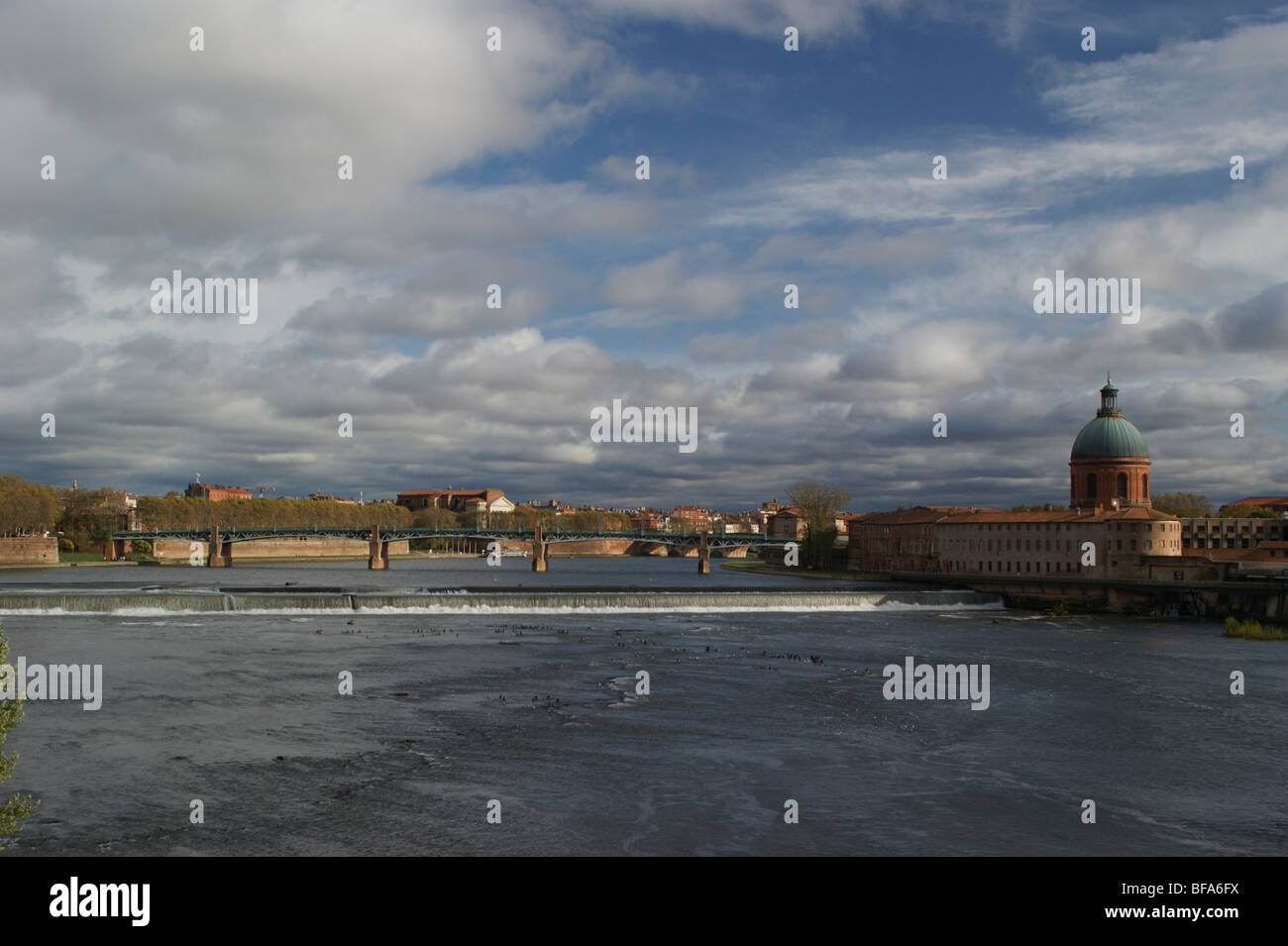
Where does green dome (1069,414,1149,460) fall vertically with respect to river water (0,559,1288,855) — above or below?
above

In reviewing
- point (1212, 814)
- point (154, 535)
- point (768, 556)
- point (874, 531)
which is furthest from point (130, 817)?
point (768, 556)

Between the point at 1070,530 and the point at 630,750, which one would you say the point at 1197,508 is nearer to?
the point at 1070,530

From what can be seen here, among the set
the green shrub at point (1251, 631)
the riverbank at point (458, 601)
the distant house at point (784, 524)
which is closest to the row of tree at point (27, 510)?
the riverbank at point (458, 601)

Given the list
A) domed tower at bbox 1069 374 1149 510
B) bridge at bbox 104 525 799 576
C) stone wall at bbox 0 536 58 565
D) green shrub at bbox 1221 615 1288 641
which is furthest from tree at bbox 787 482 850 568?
stone wall at bbox 0 536 58 565

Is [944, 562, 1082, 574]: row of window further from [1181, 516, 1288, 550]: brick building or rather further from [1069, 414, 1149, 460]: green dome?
[1181, 516, 1288, 550]: brick building

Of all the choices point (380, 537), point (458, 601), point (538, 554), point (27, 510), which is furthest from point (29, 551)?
point (458, 601)

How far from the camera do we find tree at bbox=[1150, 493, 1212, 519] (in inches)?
4889

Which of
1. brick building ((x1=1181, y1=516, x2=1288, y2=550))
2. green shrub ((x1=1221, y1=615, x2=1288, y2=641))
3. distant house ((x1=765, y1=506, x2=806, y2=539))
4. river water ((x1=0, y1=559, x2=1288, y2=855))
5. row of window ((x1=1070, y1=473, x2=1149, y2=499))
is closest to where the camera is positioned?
river water ((x1=0, y1=559, x2=1288, y2=855))

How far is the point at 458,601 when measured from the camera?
6178 centimetres

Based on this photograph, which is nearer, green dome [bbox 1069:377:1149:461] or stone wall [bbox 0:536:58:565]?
green dome [bbox 1069:377:1149:461]

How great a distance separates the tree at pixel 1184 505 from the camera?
124m

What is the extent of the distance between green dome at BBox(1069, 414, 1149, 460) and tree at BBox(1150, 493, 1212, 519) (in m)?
29.8
